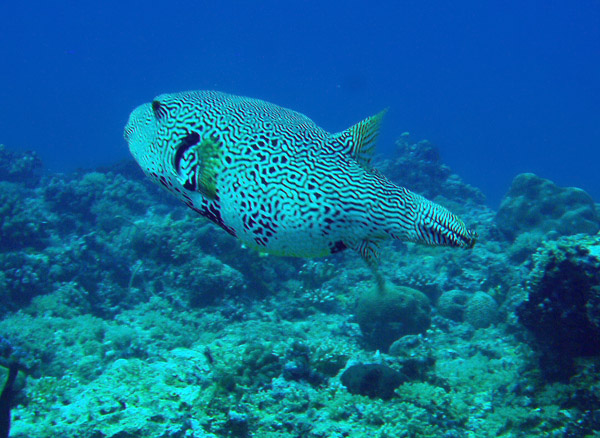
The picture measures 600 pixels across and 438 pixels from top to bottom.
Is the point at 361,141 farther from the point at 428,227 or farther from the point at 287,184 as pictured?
the point at 428,227

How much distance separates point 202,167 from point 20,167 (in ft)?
84.5

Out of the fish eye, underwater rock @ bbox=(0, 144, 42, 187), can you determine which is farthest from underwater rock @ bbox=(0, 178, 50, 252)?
the fish eye

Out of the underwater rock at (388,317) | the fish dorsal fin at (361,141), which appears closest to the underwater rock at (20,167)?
the underwater rock at (388,317)

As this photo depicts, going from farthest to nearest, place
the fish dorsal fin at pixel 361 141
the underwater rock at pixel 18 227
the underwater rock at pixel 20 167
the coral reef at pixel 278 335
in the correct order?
1. the underwater rock at pixel 20 167
2. the underwater rock at pixel 18 227
3. the coral reef at pixel 278 335
4. the fish dorsal fin at pixel 361 141

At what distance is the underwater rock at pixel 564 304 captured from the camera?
4898 mm

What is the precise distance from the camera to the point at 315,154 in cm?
225

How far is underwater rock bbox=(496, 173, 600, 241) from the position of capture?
14234 millimetres

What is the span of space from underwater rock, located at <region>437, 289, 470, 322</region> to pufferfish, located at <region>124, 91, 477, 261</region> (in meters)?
8.30

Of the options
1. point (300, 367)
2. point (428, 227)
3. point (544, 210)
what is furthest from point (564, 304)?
point (544, 210)

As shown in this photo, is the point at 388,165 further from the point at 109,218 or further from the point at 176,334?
the point at 176,334

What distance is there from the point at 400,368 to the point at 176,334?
4872 mm

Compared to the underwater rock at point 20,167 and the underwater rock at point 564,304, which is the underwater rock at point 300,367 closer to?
the underwater rock at point 564,304

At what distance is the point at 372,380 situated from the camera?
5.02m

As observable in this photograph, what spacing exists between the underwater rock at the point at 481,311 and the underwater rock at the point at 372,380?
4867mm
